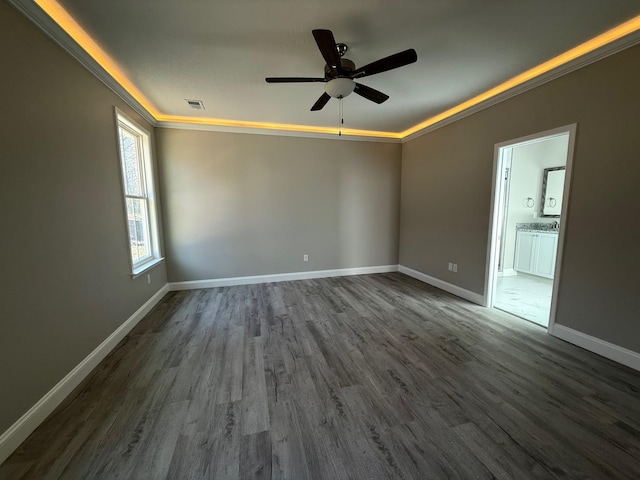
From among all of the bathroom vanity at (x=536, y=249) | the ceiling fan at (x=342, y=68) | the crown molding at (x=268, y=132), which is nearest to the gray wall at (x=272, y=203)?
the crown molding at (x=268, y=132)

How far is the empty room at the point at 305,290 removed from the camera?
1.44 meters

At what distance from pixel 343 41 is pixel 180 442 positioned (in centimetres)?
310

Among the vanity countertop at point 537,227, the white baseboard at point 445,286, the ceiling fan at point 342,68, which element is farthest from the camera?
the vanity countertop at point 537,227

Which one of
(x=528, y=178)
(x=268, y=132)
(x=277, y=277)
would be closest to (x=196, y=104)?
(x=268, y=132)

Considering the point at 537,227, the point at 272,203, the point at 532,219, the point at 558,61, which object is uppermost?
the point at 558,61

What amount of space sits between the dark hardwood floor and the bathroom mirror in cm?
305

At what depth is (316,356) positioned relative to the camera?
2.30m

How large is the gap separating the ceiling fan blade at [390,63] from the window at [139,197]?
2.74 meters

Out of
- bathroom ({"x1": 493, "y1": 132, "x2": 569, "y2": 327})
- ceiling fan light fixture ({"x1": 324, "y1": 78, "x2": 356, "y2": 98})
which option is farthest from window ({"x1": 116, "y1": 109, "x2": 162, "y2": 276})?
bathroom ({"x1": 493, "y1": 132, "x2": 569, "y2": 327})

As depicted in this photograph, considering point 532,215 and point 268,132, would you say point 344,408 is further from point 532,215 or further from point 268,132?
point 532,215

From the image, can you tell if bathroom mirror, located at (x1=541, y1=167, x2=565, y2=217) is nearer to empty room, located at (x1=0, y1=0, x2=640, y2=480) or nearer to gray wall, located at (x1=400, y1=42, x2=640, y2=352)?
empty room, located at (x1=0, y1=0, x2=640, y2=480)

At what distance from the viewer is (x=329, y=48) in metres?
1.73

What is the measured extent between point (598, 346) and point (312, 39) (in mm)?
3689

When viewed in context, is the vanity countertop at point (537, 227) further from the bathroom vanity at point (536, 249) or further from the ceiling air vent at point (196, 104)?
the ceiling air vent at point (196, 104)
